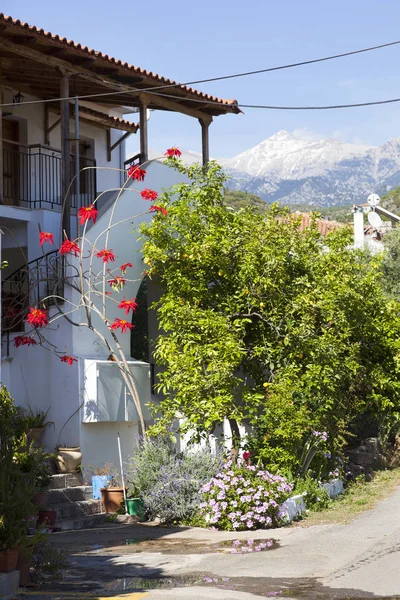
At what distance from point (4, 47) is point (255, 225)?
5196mm

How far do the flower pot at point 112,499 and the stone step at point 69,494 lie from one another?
38 centimetres

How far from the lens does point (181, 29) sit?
50.9 feet

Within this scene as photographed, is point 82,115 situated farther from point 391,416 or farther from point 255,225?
point 391,416

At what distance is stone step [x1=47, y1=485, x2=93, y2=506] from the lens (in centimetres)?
1407

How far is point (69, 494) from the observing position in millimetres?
14422

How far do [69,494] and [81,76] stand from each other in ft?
25.1

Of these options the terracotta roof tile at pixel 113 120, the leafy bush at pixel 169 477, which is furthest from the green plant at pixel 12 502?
the terracotta roof tile at pixel 113 120

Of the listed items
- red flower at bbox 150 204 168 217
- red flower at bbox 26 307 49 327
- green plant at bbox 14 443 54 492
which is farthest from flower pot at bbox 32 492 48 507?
red flower at bbox 150 204 168 217

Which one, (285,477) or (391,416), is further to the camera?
(391,416)

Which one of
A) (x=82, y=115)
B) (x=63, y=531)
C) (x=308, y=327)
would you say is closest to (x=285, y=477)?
(x=308, y=327)

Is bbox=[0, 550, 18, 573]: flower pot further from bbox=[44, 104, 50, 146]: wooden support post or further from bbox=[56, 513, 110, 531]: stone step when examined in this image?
bbox=[44, 104, 50, 146]: wooden support post

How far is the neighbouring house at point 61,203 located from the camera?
15391 millimetres

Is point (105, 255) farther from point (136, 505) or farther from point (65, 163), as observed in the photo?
point (136, 505)

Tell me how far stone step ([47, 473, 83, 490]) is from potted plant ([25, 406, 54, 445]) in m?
0.80
